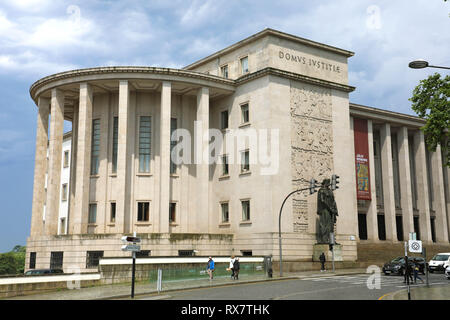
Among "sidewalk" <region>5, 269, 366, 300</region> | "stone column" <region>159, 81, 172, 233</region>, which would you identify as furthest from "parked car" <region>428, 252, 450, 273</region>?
"stone column" <region>159, 81, 172, 233</region>

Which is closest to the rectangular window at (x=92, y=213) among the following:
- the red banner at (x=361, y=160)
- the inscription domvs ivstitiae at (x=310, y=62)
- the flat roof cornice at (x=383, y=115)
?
the inscription domvs ivstitiae at (x=310, y=62)

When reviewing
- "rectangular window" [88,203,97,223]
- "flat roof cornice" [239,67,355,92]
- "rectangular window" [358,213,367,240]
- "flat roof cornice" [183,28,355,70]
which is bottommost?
"rectangular window" [358,213,367,240]

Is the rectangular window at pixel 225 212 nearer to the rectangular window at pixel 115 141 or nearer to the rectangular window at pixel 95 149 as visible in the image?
the rectangular window at pixel 115 141

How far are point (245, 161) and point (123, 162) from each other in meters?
10.0

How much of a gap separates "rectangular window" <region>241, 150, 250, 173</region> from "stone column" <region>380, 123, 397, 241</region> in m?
19.4

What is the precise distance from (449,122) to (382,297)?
13.4 m

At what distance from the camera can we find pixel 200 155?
143 ft

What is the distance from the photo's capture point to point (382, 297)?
2092 centimetres

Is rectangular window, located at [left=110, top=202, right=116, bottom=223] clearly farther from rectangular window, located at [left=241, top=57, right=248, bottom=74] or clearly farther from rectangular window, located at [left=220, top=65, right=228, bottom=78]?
rectangular window, located at [left=241, top=57, right=248, bottom=74]

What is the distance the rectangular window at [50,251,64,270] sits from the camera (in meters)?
40.7

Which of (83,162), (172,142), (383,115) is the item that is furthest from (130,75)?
(383,115)

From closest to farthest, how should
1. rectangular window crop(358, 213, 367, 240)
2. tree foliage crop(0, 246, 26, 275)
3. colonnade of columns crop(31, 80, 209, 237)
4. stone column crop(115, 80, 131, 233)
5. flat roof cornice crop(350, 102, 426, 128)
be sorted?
stone column crop(115, 80, 131, 233)
colonnade of columns crop(31, 80, 209, 237)
flat roof cornice crop(350, 102, 426, 128)
rectangular window crop(358, 213, 367, 240)
tree foliage crop(0, 246, 26, 275)

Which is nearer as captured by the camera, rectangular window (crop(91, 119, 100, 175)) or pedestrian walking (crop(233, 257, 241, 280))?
pedestrian walking (crop(233, 257, 241, 280))

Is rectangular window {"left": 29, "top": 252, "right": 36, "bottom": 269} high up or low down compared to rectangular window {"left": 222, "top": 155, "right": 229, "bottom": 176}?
down
